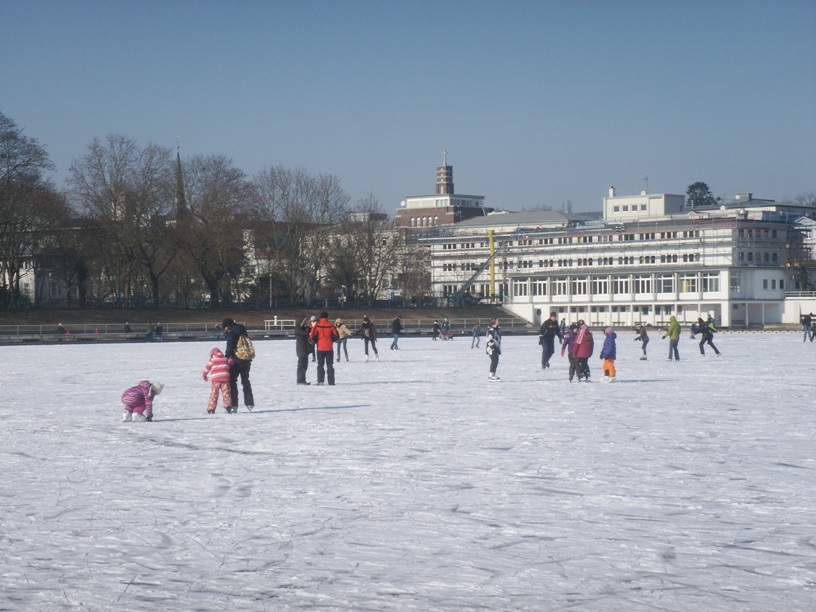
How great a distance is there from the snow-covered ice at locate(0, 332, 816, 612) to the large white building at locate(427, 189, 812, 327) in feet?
273

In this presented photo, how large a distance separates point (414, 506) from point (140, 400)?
7.89m

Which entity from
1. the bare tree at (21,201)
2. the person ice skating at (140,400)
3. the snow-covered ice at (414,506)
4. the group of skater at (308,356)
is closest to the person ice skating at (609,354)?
the group of skater at (308,356)

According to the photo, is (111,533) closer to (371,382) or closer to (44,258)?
(371,382)

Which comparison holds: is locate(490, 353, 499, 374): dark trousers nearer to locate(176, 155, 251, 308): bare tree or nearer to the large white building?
locate(176, 155, 251, 308): bare tree

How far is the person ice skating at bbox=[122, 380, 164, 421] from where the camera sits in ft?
53.9

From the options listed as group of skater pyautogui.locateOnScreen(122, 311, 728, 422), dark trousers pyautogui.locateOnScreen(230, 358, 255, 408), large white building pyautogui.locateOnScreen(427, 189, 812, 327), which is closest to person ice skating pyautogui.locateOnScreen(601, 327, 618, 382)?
group of skater pyautogui.locateOnScreen(122, 311, 728, 422)

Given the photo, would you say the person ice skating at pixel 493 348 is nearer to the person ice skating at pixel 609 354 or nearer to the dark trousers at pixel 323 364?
the person ice skating at pixel 609 354

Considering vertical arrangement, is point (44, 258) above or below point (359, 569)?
above

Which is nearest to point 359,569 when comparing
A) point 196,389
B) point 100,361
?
point 196,389

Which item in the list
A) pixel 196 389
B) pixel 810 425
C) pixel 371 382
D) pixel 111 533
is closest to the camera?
pixel 111 533

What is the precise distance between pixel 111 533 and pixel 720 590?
434 centimetres

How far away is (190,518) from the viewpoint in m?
9.09

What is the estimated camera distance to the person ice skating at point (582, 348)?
24016 mm

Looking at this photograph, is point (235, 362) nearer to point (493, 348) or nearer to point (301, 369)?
point (301, 369)
